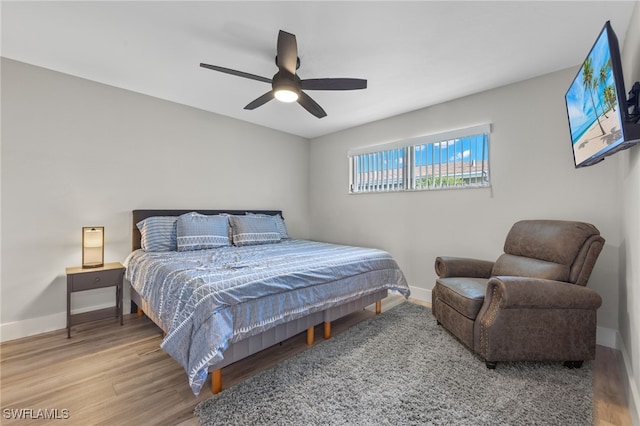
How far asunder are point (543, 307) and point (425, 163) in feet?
7.20

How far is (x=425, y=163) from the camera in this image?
367cm

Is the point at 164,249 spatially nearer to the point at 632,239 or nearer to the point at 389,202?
the point at 389,202

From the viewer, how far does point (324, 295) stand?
7.65ft

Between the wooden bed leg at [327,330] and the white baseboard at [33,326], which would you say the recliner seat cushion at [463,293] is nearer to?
the wooden bed leg at [327,330]

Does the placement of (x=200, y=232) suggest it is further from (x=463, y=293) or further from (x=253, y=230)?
(x=463, y=293)

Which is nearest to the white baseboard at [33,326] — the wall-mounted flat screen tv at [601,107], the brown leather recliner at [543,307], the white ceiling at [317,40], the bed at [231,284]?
the bed at [231,284]

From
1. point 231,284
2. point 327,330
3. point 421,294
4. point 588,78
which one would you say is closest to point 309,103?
point 231,284

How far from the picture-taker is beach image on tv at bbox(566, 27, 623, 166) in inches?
58.3

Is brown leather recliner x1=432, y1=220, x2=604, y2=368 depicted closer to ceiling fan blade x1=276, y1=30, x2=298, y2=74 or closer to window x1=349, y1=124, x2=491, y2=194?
window x1=349, y1=124, x2=491, y2=194

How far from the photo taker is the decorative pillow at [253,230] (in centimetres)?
352

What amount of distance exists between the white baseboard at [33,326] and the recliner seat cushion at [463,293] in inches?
147

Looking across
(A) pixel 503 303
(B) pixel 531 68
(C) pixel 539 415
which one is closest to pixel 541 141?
(B) pixel 531 68

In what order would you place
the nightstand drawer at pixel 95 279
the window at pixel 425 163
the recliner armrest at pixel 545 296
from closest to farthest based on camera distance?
the recliner armrest at pixel 545 296 → the nightstand drawer at pixel 95 279 → the window at pixel 425 163

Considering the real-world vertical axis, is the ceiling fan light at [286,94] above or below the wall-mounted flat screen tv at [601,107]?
above
